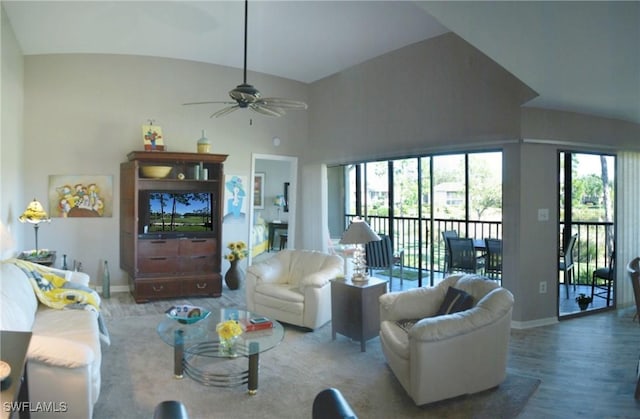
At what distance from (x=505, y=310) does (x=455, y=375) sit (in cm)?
60

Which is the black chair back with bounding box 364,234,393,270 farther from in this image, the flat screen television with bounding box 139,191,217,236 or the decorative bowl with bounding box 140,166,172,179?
the decorative bowl with bounding box 140,166,172,179

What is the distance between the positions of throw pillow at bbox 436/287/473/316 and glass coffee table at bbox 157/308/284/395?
1352 mm

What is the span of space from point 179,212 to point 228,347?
3429 mm

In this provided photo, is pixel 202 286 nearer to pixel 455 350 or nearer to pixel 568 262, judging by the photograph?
pixel 455 350

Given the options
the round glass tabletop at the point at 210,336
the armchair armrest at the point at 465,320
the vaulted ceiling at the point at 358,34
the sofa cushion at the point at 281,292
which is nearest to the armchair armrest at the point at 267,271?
the sofa cushion at the point at 281,292

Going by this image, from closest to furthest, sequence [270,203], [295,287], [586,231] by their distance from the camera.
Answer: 1. [295,287]
2. [586,231]
3. [270,203]

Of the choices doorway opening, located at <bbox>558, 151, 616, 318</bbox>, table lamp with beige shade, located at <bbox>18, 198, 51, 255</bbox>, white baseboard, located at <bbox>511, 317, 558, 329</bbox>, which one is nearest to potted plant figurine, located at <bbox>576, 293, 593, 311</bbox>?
doorway opening, located at <bbox>558, 151, 616, 318</bbox>

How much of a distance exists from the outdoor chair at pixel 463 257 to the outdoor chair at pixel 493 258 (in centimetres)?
13

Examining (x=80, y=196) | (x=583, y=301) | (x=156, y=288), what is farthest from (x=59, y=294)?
(x=583, y=301)

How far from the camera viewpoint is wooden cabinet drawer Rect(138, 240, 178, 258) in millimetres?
5789

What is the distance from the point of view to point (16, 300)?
3.08 metres

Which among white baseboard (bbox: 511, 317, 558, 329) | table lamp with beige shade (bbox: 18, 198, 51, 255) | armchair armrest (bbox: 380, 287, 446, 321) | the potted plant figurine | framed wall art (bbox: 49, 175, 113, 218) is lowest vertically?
white baseboard (bbox: 511, 317, 558, 329)

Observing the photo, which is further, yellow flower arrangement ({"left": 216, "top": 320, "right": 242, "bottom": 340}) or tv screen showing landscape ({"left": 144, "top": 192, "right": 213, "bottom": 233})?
tv screen showing landscape ({"left": 144, "top": 192, "right": 213, "bottom": 233})

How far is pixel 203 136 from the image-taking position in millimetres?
6410
